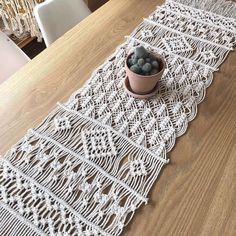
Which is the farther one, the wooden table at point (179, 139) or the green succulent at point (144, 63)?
the green succulent at point (144, 63)

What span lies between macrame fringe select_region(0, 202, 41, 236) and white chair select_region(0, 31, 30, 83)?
0.86 meters

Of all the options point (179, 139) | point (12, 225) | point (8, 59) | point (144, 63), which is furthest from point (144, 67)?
point (8, 59)

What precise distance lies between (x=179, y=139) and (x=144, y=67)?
22 cm

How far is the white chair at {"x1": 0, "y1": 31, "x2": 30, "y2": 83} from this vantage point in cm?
134

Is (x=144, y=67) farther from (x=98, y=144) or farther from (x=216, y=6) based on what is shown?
(x=216, y=6)

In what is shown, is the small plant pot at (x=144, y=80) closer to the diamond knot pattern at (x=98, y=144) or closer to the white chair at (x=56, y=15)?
the diamond knot pattern at (x=98, y=144)

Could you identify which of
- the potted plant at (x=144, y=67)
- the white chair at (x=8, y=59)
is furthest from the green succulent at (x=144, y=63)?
the white chair at (x=8, y=59)

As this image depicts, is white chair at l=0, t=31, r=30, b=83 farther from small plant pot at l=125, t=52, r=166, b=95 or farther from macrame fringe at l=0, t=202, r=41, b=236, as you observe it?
macrame fringe at l=0, t=202, r=41, b=236

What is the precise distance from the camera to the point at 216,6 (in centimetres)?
116

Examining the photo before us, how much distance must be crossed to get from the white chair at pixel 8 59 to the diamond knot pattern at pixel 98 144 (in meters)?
0.76

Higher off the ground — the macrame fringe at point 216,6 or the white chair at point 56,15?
the white chair at point 56,15

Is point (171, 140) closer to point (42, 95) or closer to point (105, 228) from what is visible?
point (105, 228)

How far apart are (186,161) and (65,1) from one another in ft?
2.80

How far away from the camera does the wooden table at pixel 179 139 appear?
2.11 feet
